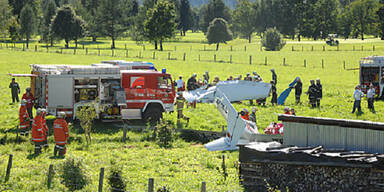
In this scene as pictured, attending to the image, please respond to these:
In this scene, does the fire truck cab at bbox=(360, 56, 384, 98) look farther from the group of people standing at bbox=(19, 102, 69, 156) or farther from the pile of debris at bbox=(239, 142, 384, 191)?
the group of people standing at bbox=(19, 102, 69, 156)

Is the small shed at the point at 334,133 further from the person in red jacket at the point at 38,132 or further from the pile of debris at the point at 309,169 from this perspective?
the person in red jacket at the point at 38,132

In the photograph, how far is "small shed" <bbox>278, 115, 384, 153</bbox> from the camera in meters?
13.1

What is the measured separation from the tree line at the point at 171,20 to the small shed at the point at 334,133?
67331 millimetres

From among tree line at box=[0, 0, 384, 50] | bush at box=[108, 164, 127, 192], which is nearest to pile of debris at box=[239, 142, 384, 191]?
bush at box=[108, 164, 127, 192]

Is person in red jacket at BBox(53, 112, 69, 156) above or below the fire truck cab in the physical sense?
below

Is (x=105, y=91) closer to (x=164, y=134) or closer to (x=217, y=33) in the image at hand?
(x=164, y=134)

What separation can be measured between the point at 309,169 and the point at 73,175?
6.25 meters

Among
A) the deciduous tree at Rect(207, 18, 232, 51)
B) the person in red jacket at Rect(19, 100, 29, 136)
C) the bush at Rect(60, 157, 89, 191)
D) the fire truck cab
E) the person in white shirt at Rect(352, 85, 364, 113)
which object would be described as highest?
the deciduous tree at Rect(207, 18, 232, 51)

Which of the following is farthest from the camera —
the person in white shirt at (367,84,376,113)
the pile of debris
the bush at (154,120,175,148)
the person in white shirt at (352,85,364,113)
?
the person in white shirt at (367,84,376,113)

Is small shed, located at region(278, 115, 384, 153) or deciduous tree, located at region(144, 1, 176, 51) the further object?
deciduous tree, located at region(144, 1, 176, 51)

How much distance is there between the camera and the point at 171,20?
277 feet

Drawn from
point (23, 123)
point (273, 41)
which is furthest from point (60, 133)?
point (273, 41)

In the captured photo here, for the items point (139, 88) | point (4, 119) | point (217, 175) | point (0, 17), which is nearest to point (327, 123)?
point (217, 175)

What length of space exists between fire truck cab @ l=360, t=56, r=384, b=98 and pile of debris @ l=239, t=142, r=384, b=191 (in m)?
18.2
